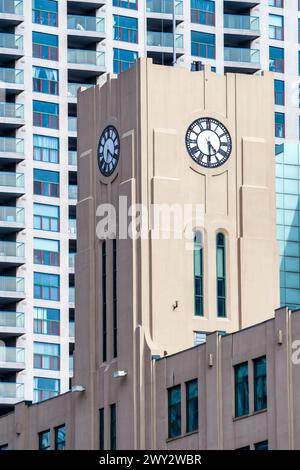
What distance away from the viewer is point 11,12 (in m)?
164

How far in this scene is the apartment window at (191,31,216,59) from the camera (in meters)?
169

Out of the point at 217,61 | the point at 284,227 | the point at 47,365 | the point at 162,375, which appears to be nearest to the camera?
the point at 162,375

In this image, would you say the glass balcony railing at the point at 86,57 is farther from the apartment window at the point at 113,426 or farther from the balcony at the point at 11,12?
the apartment window at the point at 113,426

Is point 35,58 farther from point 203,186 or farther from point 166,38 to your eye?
point 203,186

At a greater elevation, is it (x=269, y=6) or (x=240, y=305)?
(x=269, y=6)

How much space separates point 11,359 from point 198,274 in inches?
1948

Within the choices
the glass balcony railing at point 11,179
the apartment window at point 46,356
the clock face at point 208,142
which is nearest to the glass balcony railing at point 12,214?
the glass balcony railing at point 11,179

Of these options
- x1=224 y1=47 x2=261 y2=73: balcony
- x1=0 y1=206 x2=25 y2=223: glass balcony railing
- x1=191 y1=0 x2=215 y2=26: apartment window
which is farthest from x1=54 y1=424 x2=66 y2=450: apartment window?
x1=191 y1=0 x2=215 y2=26: apartment window

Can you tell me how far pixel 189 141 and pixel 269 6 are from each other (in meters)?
63.2

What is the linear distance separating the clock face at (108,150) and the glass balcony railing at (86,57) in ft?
169

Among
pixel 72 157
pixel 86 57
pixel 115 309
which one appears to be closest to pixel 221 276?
pixel 115 309

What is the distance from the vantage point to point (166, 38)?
550 ft

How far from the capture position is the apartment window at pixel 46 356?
158m
